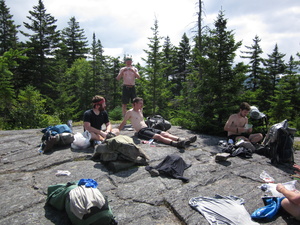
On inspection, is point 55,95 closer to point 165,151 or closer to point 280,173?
point 165,151

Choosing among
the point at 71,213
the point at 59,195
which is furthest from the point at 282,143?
the point at 59,195

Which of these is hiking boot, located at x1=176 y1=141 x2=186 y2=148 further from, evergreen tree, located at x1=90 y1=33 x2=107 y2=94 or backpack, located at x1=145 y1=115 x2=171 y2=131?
evergreen tree, located at x1=90 y1=33 x2=107 y2=94

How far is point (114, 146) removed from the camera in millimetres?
4188

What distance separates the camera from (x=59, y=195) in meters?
2.78

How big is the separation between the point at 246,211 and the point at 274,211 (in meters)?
0.38

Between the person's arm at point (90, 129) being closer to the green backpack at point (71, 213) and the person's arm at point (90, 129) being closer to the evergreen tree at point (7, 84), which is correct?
the green backpack at point (71, 213)

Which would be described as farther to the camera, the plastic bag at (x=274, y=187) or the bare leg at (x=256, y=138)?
the bare leg at (x=256, y=138)

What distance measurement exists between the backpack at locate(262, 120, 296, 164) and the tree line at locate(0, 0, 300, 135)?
6.67ft

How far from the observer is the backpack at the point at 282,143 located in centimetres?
467

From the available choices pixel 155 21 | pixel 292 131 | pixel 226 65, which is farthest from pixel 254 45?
pixel 292 131

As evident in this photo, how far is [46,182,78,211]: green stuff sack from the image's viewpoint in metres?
2.74

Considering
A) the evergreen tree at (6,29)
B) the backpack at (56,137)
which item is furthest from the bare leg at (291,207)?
the evergreen tree at (6,29)

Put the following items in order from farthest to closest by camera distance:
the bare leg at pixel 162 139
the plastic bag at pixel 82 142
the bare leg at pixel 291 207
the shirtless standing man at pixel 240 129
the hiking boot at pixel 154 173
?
the shirtless standing man at pixel 240 129, the bare leg at pixel 162 139, the plastic bag at pixel 82 142, the hiking boot at pixel 154 173, the bare leg at pixel 291 207

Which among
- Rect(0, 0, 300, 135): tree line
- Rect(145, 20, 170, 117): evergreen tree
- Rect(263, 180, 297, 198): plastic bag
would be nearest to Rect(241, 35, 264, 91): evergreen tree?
Rect(0, 0, 300, 135): tree line
